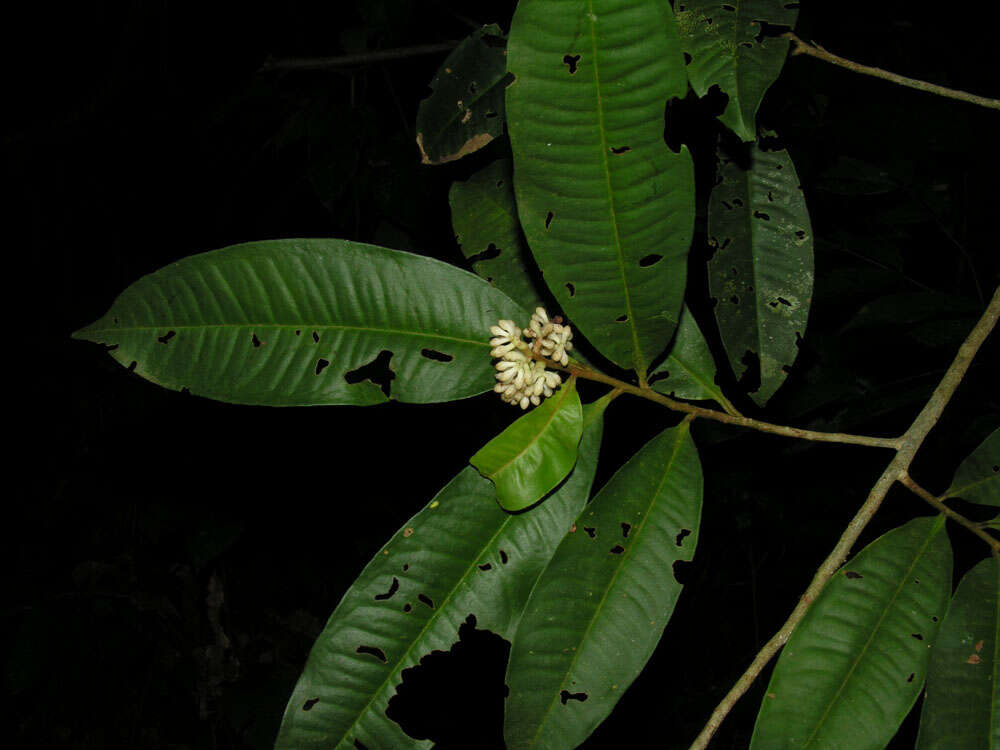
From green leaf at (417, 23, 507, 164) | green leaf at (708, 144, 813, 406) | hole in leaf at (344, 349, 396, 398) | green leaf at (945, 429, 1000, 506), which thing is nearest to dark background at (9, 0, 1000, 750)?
green leaf at (417, 23, 507, 164)

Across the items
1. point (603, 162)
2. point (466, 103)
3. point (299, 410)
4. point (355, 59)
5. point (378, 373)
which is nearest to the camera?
point (603, 162)

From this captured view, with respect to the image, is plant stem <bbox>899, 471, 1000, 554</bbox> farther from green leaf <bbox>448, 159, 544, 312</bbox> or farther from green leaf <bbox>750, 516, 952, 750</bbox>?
green leaf <bbox>448, 159, 544, 312</bbox>

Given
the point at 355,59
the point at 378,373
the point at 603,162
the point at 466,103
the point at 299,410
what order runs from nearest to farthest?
the point at 603,162
the point at 378,373
the point at 466,103
the point at 355,59
the point at 299,410

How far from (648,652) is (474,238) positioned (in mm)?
588

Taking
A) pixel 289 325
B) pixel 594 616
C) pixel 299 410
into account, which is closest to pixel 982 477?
pixel 594 616

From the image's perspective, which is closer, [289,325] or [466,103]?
[289,325]

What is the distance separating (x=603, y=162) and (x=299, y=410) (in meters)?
1.99

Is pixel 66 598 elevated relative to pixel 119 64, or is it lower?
lower

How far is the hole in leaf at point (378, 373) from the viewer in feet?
2.53

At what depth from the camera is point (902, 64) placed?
1991 millimetres

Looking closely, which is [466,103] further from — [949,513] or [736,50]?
[949,513]

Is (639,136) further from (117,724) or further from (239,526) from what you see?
(117,724)

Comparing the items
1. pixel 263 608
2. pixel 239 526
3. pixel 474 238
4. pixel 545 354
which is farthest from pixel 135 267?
pixel 545 354

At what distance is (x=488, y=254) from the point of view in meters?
0.95
